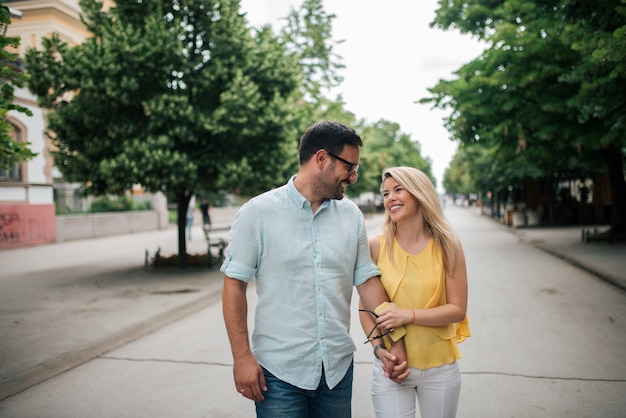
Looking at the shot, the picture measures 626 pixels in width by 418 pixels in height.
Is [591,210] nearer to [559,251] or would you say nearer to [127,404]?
[559,251]

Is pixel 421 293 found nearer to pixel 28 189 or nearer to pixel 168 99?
pixel 168 99

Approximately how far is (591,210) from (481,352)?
997 inches

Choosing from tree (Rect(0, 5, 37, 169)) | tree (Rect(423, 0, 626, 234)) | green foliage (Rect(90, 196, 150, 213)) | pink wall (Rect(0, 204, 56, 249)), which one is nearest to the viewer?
tree (Rect(0, 5, 37, 169))

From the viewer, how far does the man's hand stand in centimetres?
218

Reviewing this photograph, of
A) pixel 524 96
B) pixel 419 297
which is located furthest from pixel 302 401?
pixel 524 96

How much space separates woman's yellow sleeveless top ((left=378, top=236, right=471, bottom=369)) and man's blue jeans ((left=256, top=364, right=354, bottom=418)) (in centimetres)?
42

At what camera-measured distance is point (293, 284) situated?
2270 mm

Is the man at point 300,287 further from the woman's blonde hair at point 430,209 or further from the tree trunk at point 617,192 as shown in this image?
the tree trunk at point 617,192

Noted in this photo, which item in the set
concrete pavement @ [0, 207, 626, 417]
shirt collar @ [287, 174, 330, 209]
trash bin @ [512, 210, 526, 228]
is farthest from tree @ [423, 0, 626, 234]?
trash bin @ [512, 210, 526, 228]

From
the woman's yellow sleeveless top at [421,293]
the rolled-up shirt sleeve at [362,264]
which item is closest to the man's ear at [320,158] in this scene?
the rolled-up shirt sleeve at [362,264]

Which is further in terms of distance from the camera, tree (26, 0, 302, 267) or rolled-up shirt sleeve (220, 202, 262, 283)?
tree (26, 0, 302, 267)

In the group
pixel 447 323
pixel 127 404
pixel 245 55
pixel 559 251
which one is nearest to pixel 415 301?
pixel 447 323

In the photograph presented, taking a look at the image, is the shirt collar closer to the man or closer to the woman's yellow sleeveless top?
the man

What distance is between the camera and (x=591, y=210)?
1080 inches
